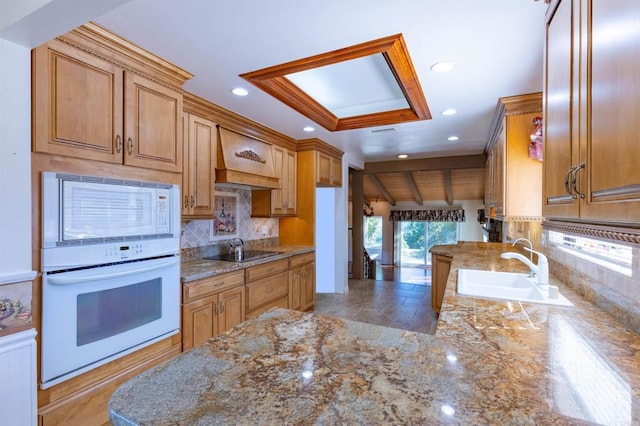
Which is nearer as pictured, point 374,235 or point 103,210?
point 103,210

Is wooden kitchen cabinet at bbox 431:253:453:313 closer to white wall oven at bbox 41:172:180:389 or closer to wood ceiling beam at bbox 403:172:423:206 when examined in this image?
white wall oven at bbox 41:172:180:389

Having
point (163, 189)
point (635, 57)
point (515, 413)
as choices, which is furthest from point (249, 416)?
point (163, 189)

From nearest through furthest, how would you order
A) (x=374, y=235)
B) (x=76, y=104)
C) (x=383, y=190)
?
(x=76, y=104)
(x=383, y=190)
(x=374, y=235)

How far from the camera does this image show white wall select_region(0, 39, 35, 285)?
4.34 ft

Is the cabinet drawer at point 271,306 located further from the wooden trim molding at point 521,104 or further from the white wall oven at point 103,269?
the wooden trim molding at point 521,104

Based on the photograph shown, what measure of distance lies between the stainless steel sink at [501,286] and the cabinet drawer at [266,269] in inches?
74.0

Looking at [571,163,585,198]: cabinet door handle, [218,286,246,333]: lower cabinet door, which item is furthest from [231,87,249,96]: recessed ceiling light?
[571,163,585,198]: cabinet door handle

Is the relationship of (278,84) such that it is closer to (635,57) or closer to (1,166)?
(1,166)

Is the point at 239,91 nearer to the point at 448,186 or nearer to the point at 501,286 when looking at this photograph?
the point at 501,286

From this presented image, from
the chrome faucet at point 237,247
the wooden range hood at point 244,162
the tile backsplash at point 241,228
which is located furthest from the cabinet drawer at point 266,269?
the wooden range hood at point 244,162

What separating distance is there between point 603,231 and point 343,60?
5.59 ft

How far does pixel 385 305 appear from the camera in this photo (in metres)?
4.54

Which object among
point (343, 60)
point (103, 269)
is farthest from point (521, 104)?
point (103, 269)

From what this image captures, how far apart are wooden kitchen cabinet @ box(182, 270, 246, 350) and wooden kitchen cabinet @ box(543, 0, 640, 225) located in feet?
7.38
